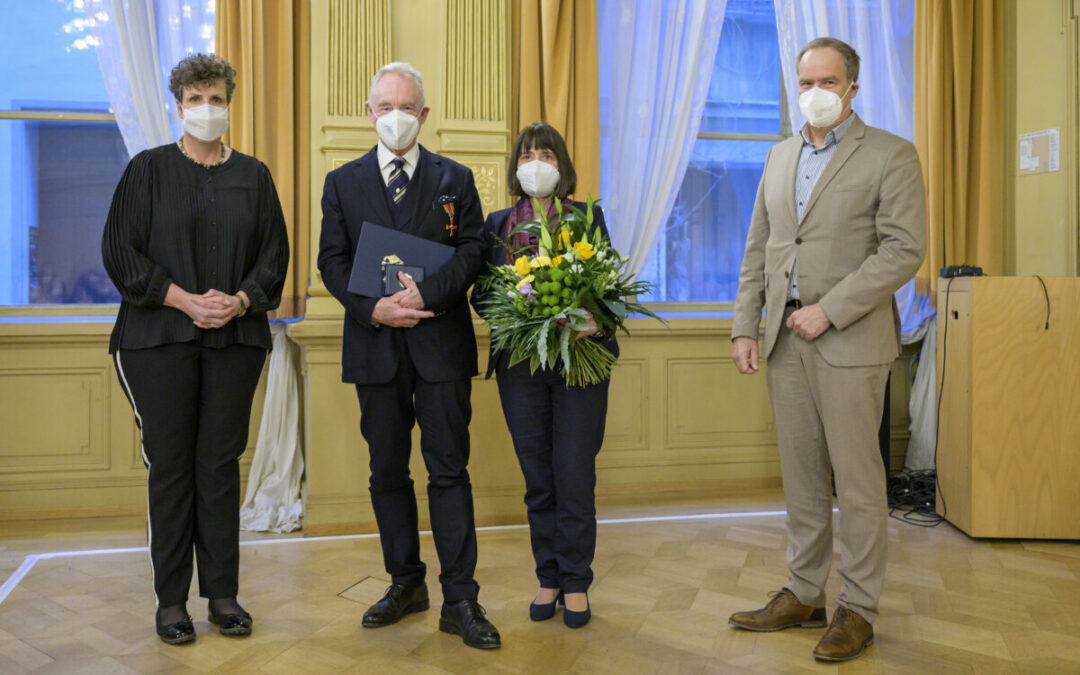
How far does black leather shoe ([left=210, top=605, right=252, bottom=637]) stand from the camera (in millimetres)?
2523

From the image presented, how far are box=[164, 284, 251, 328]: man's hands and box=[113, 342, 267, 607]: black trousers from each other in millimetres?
107

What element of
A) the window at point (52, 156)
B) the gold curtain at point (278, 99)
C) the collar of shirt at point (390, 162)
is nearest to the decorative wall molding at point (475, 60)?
the gold curtain at point (278, 99)

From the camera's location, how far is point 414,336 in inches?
98.0

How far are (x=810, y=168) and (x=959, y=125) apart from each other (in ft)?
8.77

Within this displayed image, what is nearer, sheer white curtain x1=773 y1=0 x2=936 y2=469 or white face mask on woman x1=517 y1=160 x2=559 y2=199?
white face mask on woman x1=517 y1=160 x2=559 y2=199

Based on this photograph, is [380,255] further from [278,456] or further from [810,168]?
[278,456]

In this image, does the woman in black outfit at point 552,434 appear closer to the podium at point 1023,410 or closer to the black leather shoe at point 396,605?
the black leather shoe at point 396,605

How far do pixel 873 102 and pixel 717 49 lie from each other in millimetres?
951

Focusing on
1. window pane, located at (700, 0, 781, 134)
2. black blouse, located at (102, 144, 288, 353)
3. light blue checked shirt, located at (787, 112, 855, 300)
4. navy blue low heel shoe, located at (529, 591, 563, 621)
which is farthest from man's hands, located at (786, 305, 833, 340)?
window pane, located at (700, 0, 781, 134)

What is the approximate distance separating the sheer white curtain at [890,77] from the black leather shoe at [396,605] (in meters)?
3.22

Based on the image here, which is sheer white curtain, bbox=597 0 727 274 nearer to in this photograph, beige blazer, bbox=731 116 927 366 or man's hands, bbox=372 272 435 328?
beige blazer, bbox=731 116 927 366

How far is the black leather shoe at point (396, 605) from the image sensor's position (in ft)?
8.55

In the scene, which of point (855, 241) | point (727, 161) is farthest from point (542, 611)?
point (727, 161)

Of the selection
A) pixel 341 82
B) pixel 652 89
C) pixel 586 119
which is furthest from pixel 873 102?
pixel 341 82
